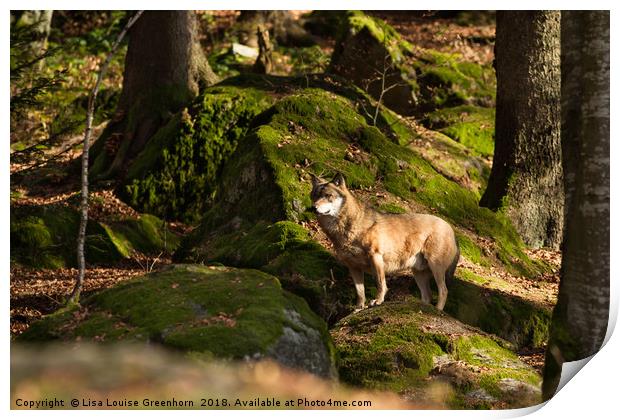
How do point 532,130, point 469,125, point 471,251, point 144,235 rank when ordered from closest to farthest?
point 471,251, point 144,235, point 532,130, point 469,125

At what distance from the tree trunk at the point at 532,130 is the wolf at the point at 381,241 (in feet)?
13.0

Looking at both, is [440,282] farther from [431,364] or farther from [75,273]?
[75,273]

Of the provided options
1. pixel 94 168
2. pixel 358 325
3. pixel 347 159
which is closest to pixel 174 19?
pixel 94 168

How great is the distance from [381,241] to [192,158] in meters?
6.35

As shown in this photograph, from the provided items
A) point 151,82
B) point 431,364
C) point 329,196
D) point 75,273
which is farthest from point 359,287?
point 151,82

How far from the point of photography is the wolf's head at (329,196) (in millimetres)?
9031

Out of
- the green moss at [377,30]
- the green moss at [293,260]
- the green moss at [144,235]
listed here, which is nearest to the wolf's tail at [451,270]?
the green moss at [293,260]

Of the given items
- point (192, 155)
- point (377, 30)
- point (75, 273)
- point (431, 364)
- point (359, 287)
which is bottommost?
point (75, 273)

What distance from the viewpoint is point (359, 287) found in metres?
9.30

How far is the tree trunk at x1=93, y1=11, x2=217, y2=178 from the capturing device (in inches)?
620

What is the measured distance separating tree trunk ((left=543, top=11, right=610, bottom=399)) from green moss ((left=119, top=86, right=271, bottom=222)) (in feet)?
24.5

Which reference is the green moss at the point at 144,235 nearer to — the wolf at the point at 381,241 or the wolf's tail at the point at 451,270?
the wolf at the point at 381,241

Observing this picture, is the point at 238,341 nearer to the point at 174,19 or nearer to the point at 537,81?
the point at 537,81

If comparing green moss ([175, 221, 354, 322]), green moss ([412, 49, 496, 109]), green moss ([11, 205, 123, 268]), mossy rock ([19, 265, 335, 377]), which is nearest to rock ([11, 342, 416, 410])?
mossy rock ([19, 265, 335, 377])
